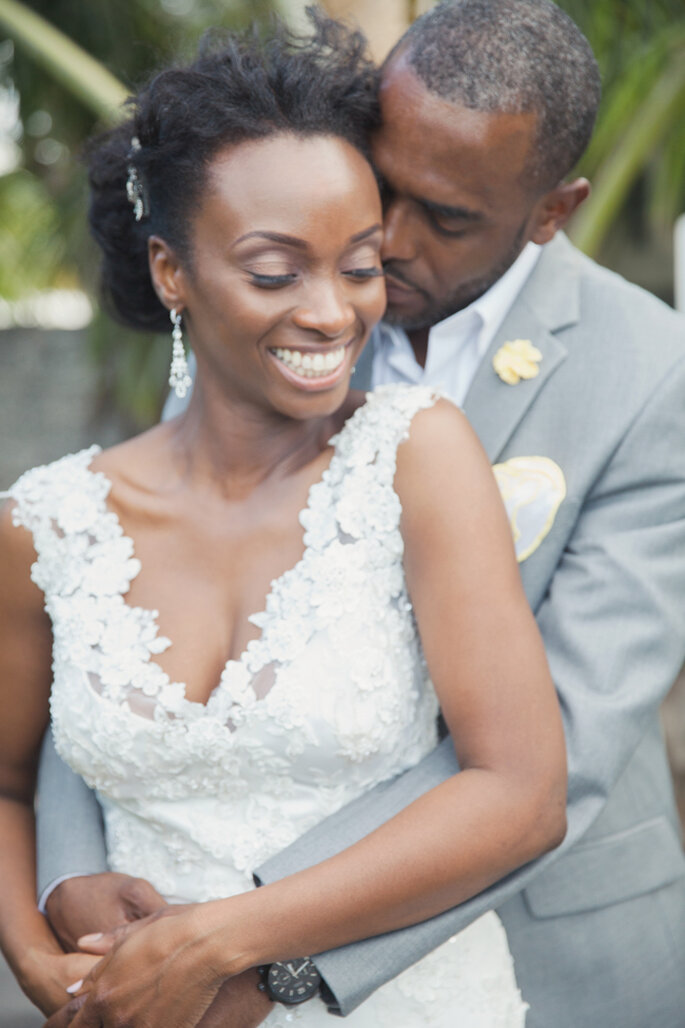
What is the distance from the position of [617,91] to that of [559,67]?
99.3 inches

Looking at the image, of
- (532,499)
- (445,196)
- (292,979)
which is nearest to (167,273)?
(445,196)

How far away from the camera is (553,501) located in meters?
2.25

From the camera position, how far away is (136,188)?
2301mm

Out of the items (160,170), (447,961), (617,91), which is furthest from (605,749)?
(617,91)

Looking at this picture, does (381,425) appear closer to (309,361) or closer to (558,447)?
(309,361)

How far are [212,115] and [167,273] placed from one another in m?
0.33

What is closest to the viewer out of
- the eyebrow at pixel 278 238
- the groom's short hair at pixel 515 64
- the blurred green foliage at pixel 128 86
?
the eyebrow at pixel 278 238

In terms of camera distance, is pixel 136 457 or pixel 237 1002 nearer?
pixel 237 1002

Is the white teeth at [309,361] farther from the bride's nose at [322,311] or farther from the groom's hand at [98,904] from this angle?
the groom's hand at [98,904]

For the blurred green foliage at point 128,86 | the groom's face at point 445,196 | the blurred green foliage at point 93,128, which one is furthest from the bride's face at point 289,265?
Answer: the blurred green foliage at point 93,128

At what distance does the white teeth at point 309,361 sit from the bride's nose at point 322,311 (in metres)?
0.05

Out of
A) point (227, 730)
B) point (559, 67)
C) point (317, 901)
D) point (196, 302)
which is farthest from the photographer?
point (559, 67)

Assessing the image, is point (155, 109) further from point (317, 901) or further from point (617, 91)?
point (617, 91)

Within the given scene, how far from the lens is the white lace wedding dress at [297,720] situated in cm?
202
